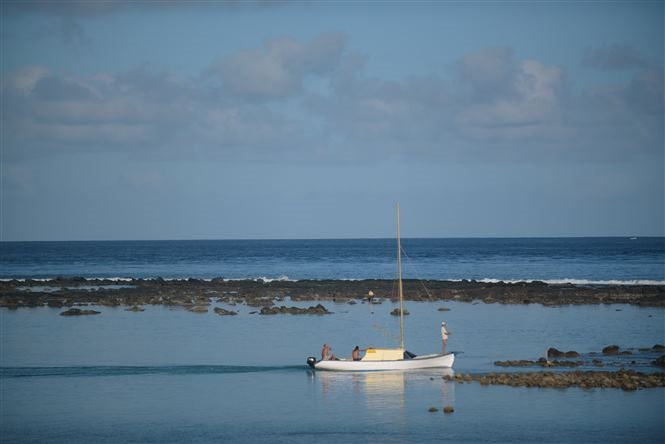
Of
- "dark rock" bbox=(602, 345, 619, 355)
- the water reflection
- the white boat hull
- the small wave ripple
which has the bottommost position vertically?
the water reflection

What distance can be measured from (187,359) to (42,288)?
50903mm

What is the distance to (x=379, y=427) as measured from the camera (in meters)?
36.9

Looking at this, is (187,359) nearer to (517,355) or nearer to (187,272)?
(517,355)

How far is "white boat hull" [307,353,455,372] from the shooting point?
48781 mm

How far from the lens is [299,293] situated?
299 feet

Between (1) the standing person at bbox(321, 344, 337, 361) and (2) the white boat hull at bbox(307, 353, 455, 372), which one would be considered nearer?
(2) the white boat hull at bbox(307, 353, 455, 372)

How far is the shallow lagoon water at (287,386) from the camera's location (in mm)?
36594

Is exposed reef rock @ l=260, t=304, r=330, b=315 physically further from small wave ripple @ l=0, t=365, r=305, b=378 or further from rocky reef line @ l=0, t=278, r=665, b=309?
small wave ripple @ l=0, t=365, r=305, b=378

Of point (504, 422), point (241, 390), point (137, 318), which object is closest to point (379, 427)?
point (504, 422)

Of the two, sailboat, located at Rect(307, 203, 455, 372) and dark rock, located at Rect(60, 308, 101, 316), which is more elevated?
dark rock, located at Rect(60, 308, 101, 316)

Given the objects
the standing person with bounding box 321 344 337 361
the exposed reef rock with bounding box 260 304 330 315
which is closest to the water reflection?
the standing person with bounding box 321 344 337 361

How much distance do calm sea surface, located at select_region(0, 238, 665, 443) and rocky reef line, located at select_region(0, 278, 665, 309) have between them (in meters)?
4.19

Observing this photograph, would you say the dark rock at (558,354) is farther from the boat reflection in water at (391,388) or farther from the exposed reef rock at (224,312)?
the exposed reef rock at (224,312)

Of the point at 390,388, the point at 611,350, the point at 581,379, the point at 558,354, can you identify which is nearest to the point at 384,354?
the point at 390,388
